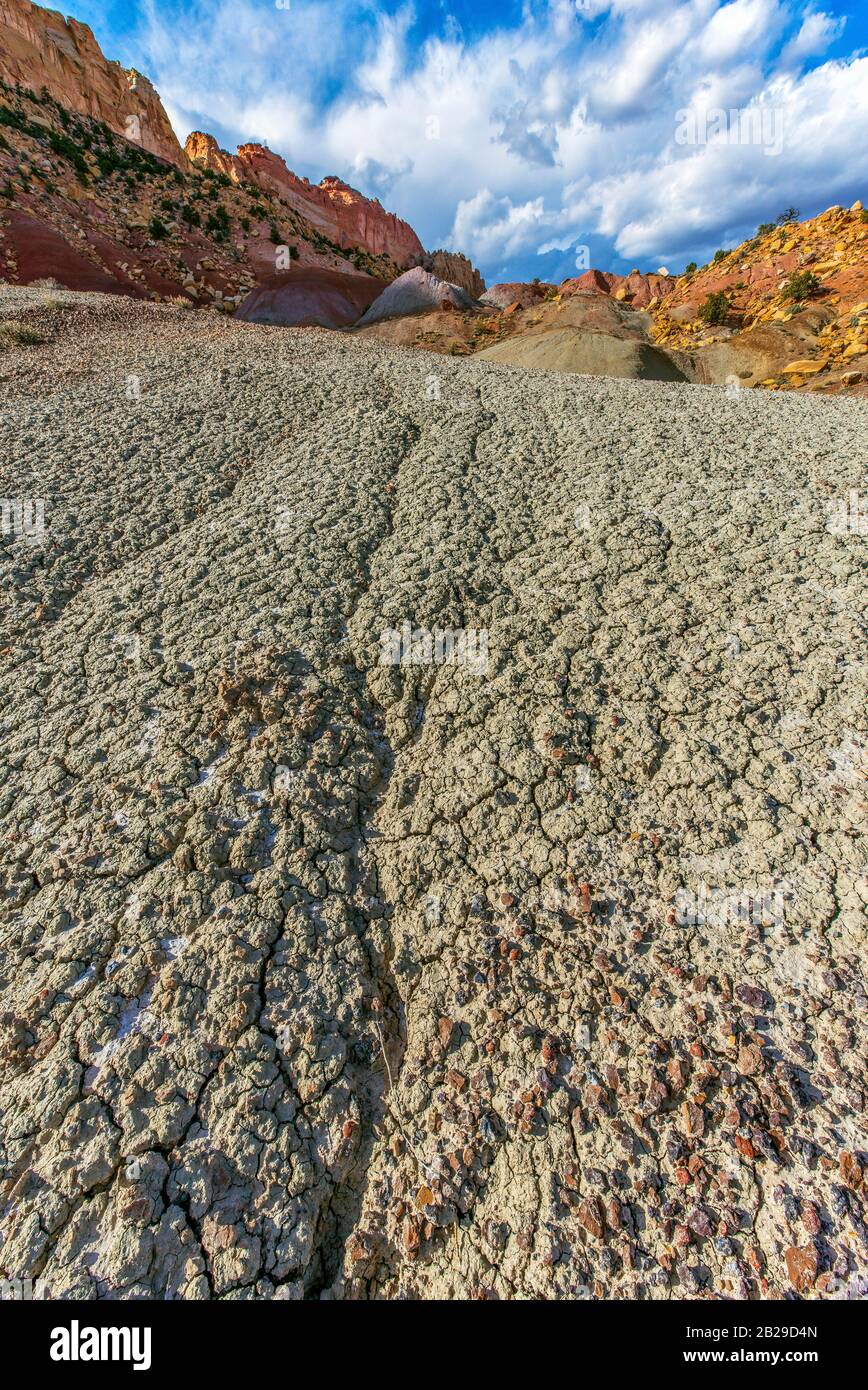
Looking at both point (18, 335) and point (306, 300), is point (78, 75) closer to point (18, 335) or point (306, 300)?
point (306, 300)

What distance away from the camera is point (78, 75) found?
49.2 m

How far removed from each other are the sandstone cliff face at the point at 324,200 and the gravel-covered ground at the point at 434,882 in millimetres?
66894

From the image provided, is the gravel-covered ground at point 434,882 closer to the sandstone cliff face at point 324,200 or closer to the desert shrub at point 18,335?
the desert shrub at point 18,335

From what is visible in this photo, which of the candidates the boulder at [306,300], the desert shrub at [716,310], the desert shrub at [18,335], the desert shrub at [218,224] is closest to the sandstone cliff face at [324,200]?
the desert shrub at [218,224]

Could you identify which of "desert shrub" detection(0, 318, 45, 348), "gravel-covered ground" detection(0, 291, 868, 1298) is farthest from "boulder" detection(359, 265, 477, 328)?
"gravel-covered ground" detection(0, 291, 868, 1298)

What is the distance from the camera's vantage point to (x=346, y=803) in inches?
127

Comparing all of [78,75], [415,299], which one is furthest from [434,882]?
[78,75]

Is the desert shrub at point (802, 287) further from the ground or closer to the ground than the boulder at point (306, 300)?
closer to the ground

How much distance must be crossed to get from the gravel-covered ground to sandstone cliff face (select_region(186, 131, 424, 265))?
66.9 meters

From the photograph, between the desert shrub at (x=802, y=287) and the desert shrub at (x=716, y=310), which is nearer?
the desert shrub at (x=802, y=287)

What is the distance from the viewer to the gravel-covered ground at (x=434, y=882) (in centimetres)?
206

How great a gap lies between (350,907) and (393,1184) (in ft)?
3.55

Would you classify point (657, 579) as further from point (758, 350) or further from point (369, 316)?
point (369, 316)
